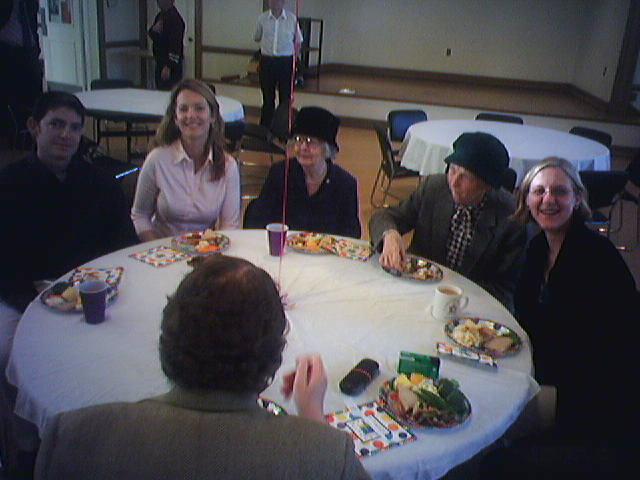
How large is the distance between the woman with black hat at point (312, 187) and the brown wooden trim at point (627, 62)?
6.92m

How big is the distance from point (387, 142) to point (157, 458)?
426cm

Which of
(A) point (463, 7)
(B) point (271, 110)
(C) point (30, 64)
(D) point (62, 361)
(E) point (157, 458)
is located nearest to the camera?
(E) point (157, 458)

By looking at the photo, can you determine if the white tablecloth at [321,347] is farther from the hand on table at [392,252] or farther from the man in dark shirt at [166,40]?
the man in dark shirt at [166,40]

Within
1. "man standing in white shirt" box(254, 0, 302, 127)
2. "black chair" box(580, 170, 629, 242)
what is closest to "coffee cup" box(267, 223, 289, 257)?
"black chair" box(580, 170, 629, 242)

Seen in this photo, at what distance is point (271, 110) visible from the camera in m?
7.68

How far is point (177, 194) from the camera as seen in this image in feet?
8.79

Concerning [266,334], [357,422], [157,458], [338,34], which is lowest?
[357,422]

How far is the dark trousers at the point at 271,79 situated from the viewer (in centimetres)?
754

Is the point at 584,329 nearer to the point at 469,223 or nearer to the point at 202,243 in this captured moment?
the point at 469,223

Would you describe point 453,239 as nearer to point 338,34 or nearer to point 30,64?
point 30,64

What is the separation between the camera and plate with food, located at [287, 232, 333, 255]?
224cm

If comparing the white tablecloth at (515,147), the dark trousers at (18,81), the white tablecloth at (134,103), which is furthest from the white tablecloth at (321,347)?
the dark trousers at (18,81)

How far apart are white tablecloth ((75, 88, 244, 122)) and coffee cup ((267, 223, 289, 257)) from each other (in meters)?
2.87

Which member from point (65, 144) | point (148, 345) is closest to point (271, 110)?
point (65, 144)
